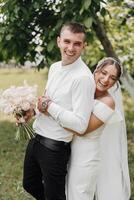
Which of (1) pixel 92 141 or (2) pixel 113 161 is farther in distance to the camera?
(2) pixel 113 161

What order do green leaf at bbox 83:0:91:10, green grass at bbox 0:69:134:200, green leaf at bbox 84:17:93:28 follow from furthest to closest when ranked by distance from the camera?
green grass at bbox 0:69:134:200 < green leaf at bbox 84:17:93:28 < green leaf at bbox 83:0:91:10

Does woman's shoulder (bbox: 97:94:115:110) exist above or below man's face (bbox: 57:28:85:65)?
below

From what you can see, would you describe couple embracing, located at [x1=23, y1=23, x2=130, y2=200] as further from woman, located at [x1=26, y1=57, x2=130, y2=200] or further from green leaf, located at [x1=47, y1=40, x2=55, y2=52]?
green leaf, located at [x1=47, y1=40, x2=55, y2=52]

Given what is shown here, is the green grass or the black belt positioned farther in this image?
the green grass

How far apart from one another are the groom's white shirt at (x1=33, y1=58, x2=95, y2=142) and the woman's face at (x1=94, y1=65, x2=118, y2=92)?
0.17 meters

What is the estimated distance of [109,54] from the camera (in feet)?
26.5

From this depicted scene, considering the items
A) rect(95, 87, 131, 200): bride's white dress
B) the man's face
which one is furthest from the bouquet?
rect(95, 87, 131, 200): bride's white dress

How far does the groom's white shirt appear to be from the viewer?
3.55 meters

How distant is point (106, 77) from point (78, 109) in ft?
1.41

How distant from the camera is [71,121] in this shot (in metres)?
3.56

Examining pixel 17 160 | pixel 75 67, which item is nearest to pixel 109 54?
pixel 17 160

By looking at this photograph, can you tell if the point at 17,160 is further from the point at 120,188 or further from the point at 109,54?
the point at 120,188

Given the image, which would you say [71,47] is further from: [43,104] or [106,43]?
[106,43]

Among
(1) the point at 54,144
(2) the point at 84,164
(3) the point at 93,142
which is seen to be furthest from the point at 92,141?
(1) the point at 54,144
